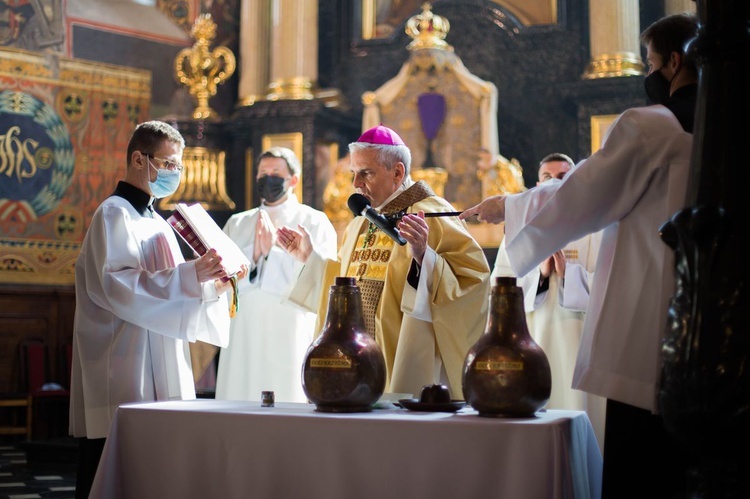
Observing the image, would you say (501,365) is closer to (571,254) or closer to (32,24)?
(571,254)

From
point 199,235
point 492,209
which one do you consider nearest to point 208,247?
point 199,235

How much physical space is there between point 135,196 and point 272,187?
8.07ft

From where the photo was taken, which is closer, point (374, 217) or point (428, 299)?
point (374, 217)

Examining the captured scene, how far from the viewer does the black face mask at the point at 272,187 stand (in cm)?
652

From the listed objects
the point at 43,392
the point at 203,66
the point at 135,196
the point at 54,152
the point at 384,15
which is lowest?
the point at 43,392

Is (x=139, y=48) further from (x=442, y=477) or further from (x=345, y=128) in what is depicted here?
(x=442, y=477)

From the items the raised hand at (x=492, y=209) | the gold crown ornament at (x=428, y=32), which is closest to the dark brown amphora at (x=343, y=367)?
the raised hand at (x=492, y=209)

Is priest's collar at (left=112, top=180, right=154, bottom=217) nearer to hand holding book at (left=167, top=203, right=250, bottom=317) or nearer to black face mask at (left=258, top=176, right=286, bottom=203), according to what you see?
hand holding book at (left=167, top=203, right=250, bottom=317)

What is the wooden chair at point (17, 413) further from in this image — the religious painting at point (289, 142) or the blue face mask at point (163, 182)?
the blue face mask at point (163, 182)

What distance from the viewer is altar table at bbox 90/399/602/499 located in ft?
7.91

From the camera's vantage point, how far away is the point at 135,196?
4098 millimetres

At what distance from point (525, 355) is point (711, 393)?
2.00 feet

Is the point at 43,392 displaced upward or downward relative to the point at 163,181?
downward

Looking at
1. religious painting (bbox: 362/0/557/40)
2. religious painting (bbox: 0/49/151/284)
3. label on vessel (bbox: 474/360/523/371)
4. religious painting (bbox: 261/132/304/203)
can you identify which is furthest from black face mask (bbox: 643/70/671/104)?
religious painting (bbox: 0/49/151/284)
